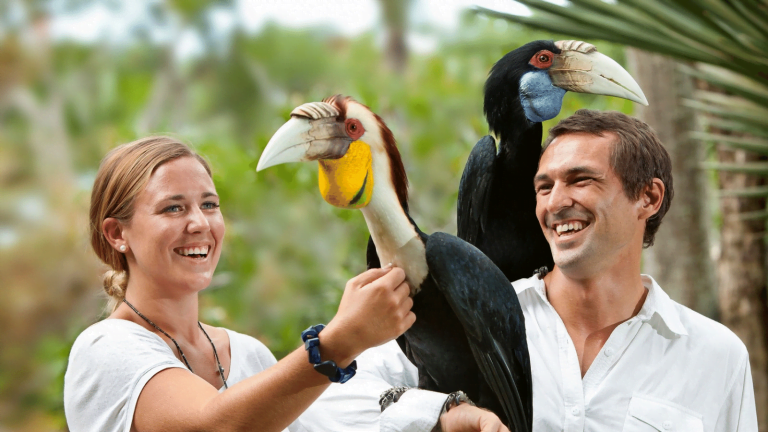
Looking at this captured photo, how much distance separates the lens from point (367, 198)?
1184mm

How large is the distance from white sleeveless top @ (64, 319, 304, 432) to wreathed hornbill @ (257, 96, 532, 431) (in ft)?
1.57

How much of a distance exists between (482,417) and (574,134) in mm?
617

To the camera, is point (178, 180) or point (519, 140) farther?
point (519, 140)

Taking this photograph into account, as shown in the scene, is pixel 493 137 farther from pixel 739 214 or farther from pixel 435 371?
pixel 739 214

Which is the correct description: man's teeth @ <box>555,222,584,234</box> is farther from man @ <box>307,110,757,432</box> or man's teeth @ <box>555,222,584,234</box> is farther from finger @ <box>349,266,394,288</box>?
finger @ <box>349,266,394,288</box>

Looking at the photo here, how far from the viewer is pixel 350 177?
116cm

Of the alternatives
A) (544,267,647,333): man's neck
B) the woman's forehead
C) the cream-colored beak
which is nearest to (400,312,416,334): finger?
the cream-colored beak

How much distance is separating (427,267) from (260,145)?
7.02 ft

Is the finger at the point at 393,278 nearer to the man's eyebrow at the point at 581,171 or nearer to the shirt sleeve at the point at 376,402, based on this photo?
the shirt sleeve at the point at 376,402

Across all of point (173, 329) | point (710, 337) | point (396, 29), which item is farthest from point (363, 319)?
point (396, 29)

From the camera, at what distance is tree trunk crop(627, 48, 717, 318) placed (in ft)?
10.9

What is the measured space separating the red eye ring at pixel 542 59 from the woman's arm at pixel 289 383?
58 cm

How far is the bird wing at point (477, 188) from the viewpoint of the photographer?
1.58 m

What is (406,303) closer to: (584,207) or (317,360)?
(317,360)
